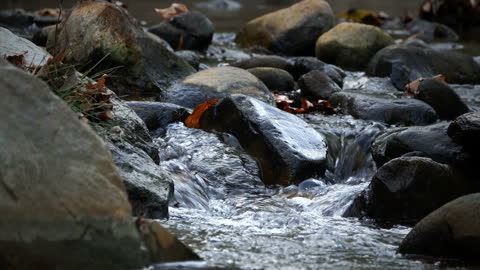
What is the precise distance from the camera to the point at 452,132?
5371 millimetres

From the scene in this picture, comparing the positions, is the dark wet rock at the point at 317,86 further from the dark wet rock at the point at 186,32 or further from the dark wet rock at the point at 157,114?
the dark wet rock at the point at 186,32

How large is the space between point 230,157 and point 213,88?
59.5 inches

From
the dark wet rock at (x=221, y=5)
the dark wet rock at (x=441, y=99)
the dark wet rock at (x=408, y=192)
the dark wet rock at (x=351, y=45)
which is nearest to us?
the dark wet rock at (x=408, y=192)

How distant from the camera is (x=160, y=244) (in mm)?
3025

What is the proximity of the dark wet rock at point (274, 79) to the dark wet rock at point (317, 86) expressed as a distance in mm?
199

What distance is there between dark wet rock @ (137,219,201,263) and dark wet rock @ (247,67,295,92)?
218 inches

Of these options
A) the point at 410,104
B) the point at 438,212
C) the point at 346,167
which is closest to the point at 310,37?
the point at 410,104

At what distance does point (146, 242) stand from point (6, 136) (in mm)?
710

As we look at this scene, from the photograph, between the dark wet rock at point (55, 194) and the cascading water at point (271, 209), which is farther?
the cascading water at point (271, 209)

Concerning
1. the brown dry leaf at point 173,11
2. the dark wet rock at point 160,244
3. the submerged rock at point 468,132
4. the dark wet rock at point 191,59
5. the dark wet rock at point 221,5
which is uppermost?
the dark wet rock at point 160,244

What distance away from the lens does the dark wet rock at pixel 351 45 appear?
10.6 m

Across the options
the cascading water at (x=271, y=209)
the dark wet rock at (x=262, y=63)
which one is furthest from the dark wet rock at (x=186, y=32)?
the cascading water at (x=271, y=209)

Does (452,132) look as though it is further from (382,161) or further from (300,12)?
(300,12)

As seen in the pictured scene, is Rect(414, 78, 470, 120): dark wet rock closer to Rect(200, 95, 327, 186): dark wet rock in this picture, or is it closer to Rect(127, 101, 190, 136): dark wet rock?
Rect(200, 95, 327, 186): dark wet rock
